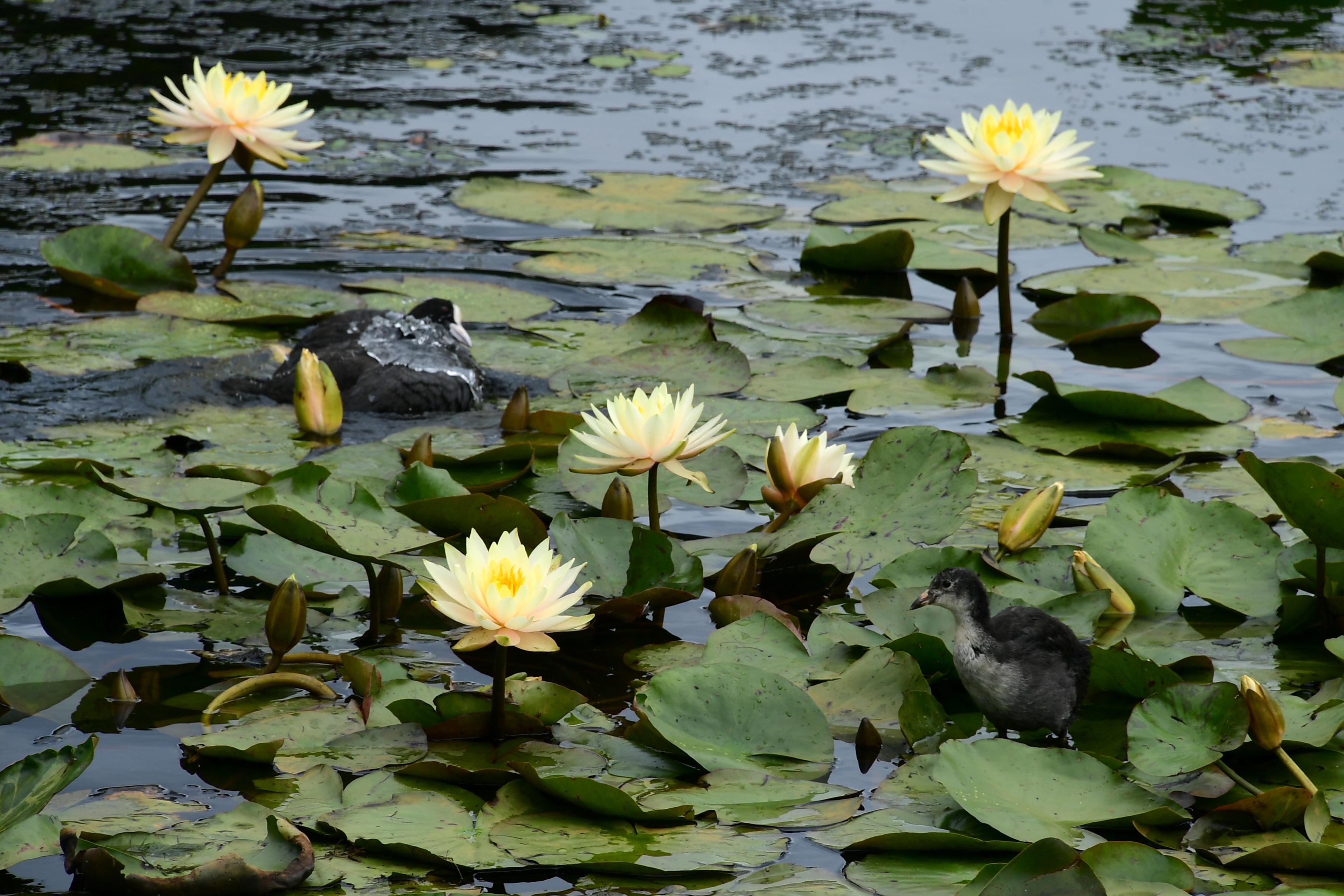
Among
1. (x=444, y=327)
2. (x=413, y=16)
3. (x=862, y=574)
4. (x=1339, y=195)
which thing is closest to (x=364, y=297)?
(x=444, y=327)

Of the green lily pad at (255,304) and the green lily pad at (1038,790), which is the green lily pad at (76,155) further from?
the green lily pad at (1038,790)

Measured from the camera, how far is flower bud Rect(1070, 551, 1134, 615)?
304 cm

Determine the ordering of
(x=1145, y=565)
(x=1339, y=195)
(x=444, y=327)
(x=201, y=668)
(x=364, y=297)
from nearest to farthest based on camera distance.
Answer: (x=201, y=668) < (x=1145, y=565) < (x=444, y=327) < (x=364, y=297) < (x=1339, y=195)

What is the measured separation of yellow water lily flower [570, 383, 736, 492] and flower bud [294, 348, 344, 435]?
1282 millimetres

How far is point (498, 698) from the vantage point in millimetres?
2500

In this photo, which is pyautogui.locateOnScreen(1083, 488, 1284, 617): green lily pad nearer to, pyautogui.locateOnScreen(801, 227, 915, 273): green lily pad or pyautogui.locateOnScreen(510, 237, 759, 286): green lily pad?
pyautogui.locateOnScreen(801, 227, 915, 273): green lily pad

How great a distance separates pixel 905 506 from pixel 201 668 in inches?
61.7

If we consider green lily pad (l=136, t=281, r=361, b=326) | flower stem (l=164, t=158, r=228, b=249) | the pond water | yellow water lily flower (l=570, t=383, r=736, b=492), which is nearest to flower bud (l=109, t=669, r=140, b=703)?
the pond water

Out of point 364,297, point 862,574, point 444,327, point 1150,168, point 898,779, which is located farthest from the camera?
point 1150,168

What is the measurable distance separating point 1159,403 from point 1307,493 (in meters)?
1.35

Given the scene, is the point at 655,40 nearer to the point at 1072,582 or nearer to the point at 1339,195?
the point at 1339,195

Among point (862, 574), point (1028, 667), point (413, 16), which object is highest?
point (413, 16)

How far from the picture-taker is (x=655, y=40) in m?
9.93

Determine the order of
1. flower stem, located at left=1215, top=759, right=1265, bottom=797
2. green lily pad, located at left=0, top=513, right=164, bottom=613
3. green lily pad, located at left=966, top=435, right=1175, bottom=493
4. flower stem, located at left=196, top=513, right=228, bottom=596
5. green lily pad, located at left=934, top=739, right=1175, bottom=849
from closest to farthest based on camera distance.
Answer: green lily pad, located at left=934, top=739, right=1175, bottom=849, flower stem, located at left=1215, top=759, right=1265, bottom=797, green lily pad, located at left=0, top=513, right=164, bottom=613, flower stem, located at left=196, top=513, right=228, bottom=596, green lily pad, located at left=966, top=435, right=1175, bottom=493
